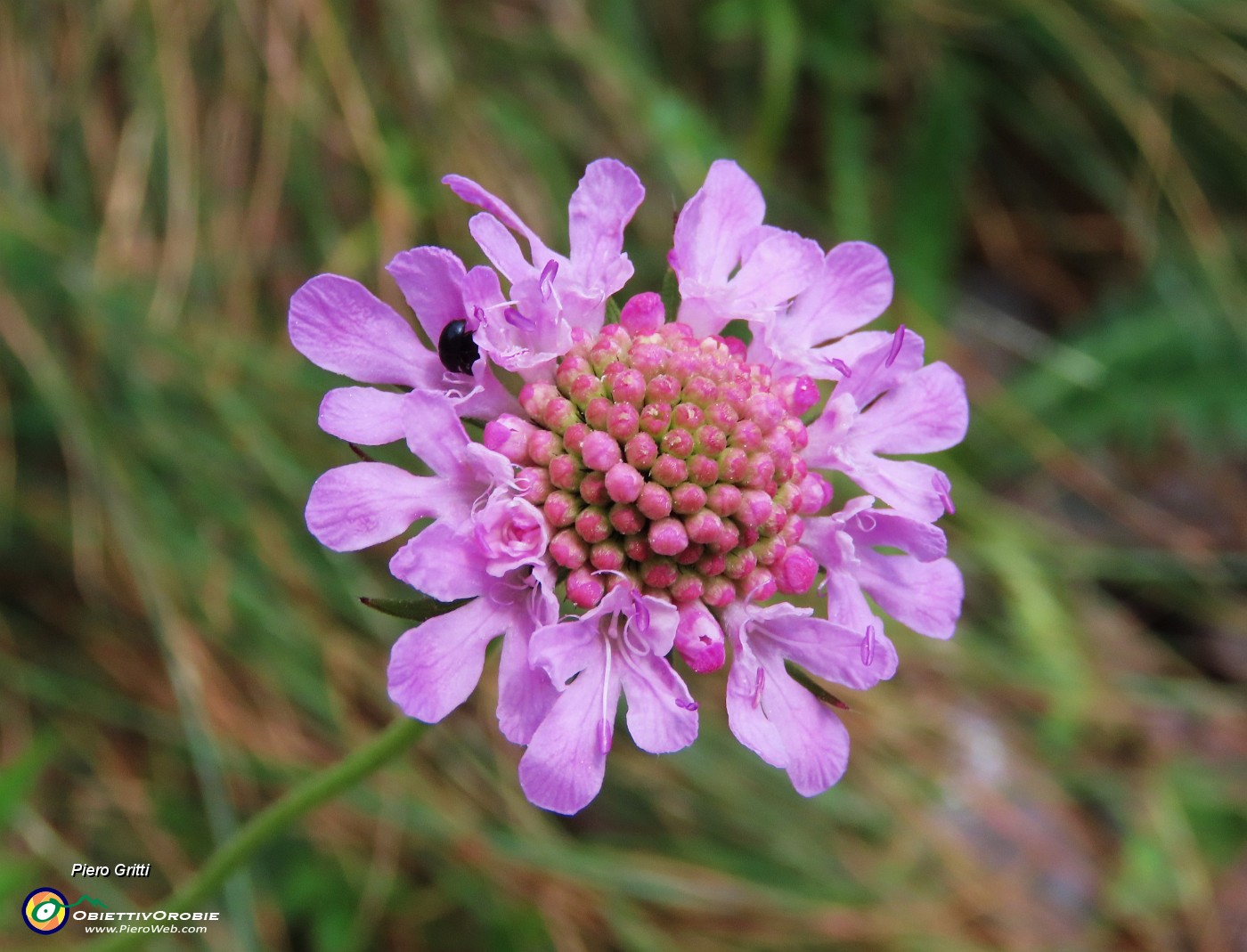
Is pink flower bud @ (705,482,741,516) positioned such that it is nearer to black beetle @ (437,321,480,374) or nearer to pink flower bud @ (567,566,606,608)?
pink flower bud @ (567,566,606,608)

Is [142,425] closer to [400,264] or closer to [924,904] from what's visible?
[400,264]

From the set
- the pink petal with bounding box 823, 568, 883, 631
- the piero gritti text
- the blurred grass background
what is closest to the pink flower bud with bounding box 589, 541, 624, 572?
the pink petal with bounding box 823, 568, 883, 631

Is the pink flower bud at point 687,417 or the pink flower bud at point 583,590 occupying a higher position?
the pink flower bud at point 687,417

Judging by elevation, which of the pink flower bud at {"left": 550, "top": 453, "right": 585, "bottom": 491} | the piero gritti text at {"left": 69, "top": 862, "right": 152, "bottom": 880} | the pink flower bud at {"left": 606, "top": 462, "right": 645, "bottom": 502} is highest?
the pink flower bud at {"left": 606, "top": 462, "right": 645, "bottom": 502}

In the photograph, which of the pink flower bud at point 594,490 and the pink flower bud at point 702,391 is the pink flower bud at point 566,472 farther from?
the pink flower bud at point 702,391

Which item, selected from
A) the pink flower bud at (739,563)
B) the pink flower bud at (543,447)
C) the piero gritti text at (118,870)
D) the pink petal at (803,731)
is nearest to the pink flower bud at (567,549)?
the pink flower bud at (543,447)

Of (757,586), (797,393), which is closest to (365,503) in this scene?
(757,586)
